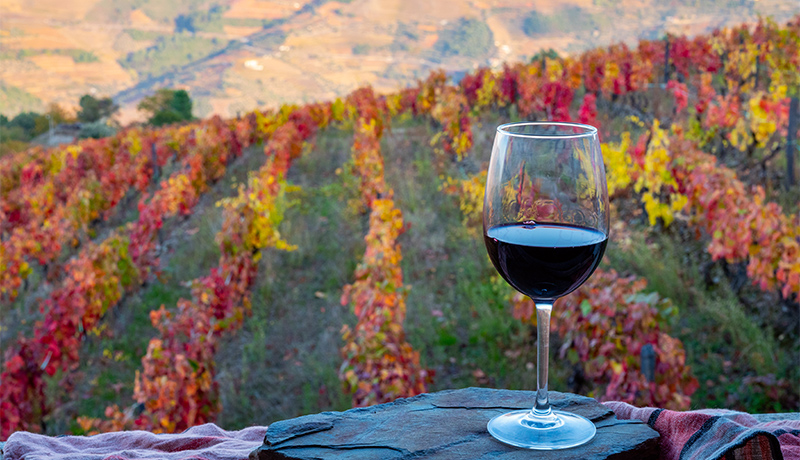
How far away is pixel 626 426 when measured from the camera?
0.93 metres

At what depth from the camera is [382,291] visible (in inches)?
161

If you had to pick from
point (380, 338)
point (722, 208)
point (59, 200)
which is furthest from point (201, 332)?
point (59, 200)

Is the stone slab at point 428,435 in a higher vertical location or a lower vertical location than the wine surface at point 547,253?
lower

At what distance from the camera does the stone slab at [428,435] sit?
0.85 meters

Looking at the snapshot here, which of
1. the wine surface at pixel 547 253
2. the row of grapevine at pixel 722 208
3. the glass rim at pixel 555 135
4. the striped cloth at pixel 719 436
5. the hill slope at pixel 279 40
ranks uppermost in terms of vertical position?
the hill slope at pixel 279 40

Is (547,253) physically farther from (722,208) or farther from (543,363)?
(722,208)

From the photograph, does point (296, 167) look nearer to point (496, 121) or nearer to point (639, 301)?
point (496, 121)

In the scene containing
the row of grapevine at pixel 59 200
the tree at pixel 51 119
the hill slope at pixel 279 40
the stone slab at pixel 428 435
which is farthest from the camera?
the hill slope at pixel 279 40

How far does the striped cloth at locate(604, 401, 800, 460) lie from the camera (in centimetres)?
71

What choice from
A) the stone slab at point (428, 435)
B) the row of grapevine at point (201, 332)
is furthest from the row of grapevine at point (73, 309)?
the stone slab at point (428, 435)

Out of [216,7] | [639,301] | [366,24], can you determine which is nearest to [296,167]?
[639,301]

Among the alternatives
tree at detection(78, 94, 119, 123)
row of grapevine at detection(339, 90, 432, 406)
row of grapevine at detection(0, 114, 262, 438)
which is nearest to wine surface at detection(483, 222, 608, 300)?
row of grapevine at detection(339, 90, 432, 406)

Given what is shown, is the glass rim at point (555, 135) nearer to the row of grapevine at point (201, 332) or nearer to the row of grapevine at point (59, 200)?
the row of grapevine at point (201, 332)

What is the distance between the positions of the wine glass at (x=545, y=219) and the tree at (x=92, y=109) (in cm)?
3981
